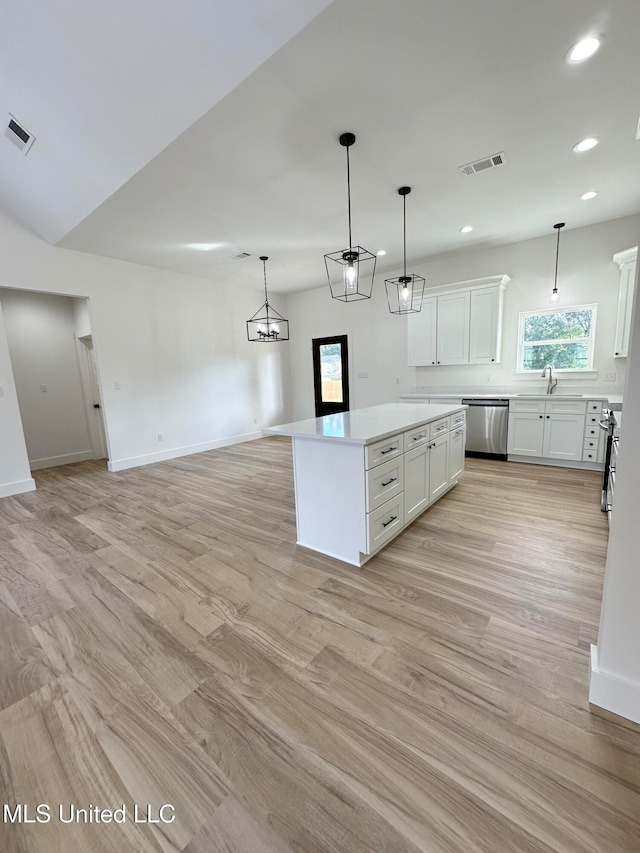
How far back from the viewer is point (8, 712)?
1.42 metres

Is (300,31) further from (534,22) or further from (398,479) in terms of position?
(398,479)

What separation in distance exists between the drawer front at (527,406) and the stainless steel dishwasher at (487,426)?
0.25 ft

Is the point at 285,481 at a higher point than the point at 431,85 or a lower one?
lower

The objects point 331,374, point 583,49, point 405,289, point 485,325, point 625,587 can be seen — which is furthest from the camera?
point 331,374

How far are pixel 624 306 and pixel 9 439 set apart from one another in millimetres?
7483

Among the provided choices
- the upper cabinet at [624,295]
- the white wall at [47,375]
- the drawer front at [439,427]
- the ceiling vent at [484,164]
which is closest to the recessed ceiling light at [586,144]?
the ceiling vent at [484,164]

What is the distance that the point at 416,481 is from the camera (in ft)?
9.21

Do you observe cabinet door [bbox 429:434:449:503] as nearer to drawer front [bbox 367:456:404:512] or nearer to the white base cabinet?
the white base cabinet

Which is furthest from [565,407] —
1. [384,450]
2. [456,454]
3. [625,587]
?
[625,587]

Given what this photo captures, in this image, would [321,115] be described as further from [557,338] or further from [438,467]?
[557,338]

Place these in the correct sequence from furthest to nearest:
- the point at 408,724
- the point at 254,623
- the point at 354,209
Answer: the point at 354,209, the point at 254,623, the point at 408,724

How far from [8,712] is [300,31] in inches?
131

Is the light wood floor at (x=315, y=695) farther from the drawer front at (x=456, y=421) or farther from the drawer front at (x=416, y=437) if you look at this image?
the drawer front at (x=456, y=421)

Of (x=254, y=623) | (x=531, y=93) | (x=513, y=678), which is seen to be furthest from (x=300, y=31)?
(x=513, y=678)
